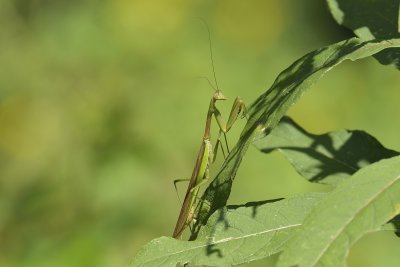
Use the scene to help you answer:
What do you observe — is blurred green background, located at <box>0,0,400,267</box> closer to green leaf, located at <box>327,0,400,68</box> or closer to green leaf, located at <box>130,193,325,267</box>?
green leaf, located at <box>130,193,325,267</box>

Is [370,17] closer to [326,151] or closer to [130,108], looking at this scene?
[326,151]

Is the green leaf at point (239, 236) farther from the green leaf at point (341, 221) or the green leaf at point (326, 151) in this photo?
the green leaf at point (326, 151)

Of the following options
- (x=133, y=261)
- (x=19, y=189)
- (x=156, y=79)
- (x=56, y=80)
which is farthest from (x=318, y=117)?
(x=133, y=261)

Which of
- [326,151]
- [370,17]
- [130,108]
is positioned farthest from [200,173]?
[130,108]

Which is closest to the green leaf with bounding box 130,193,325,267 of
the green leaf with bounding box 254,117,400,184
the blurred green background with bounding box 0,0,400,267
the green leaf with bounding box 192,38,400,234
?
the green leaf with bounding box 192,38,400,234

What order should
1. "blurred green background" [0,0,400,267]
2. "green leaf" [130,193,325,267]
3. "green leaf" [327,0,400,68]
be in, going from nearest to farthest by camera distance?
"green leaf" [130,193,325,267], "green leaf" [327,0,400,68], "blurred green background" [0,0,400,267]

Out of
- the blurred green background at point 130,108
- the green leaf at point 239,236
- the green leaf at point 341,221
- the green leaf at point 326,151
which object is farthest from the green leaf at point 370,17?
the blurred green background at point 130,108
